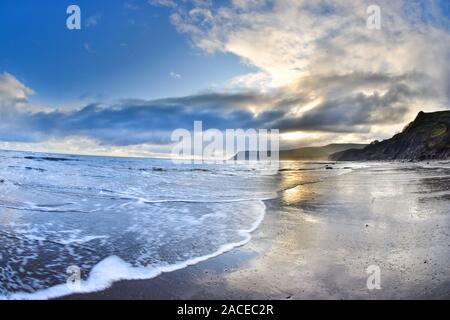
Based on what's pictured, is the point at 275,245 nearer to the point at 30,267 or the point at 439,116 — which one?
the point at 30,267

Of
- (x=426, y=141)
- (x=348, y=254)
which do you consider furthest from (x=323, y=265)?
(x=426, y=141)

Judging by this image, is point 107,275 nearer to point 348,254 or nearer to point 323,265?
point 323,265

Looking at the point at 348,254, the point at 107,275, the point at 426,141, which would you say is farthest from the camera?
the point at 426,141

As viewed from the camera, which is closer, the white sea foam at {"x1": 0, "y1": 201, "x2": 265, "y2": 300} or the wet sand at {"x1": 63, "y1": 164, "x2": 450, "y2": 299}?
the wet sand at {"x1": 63, "y1": 164, "x2": 450, "y2": 299}

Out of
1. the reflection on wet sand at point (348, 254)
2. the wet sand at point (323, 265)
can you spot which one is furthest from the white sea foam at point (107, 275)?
the reflection on wet sand at point (348, 254)

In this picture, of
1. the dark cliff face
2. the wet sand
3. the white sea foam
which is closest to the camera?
the wet sand

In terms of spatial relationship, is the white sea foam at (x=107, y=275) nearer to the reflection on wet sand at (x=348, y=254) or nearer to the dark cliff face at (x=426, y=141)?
the reflection on wet sand at (x=348, y=254)

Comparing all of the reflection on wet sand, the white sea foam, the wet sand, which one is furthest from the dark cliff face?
the white sea foam

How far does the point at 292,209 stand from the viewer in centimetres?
1116

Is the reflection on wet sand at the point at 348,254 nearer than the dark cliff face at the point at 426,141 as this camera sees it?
Yes

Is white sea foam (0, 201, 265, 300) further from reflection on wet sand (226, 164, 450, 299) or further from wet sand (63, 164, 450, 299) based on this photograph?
reflection on wet sand (226, 164, 450, 299)
